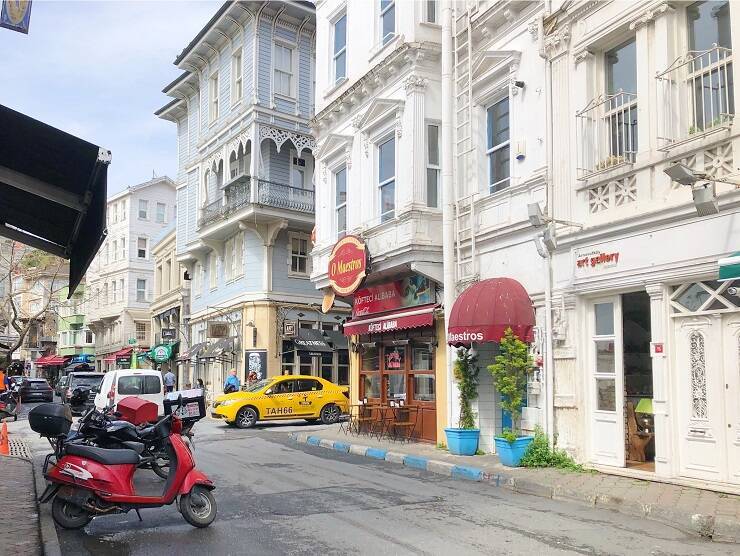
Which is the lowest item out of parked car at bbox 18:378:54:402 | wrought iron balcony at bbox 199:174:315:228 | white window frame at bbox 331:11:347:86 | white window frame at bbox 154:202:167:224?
parked car at bbox 18:378:54:402

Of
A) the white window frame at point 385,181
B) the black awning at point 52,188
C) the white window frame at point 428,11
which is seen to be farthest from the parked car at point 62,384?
the black awning at point 52,188

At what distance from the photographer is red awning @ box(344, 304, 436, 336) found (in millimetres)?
15836

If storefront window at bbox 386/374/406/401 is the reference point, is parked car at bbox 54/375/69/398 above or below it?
below

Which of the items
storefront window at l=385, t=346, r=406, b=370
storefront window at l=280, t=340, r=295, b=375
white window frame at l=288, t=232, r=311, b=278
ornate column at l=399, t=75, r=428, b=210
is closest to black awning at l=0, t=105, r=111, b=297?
ornate column at l=399, t=75, r=428, b=210

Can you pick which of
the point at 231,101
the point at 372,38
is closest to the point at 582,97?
the point at 372,38

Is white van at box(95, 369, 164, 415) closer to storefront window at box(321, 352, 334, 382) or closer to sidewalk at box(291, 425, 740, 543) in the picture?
sidewalk at box(291, 425, 740, 543)

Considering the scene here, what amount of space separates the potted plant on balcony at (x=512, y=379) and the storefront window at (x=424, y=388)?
406 centimetres

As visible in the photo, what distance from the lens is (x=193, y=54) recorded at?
112 feet

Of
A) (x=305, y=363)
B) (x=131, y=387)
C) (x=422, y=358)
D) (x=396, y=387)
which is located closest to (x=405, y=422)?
(x=396, y=387)

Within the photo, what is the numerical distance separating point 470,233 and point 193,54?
24.0 m

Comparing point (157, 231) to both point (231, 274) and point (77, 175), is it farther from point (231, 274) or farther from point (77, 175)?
point (77, 175)

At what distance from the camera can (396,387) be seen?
18203 mm

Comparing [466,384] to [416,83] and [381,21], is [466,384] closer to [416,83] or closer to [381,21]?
[416,83]

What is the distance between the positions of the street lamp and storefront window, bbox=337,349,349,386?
79.1 ft
